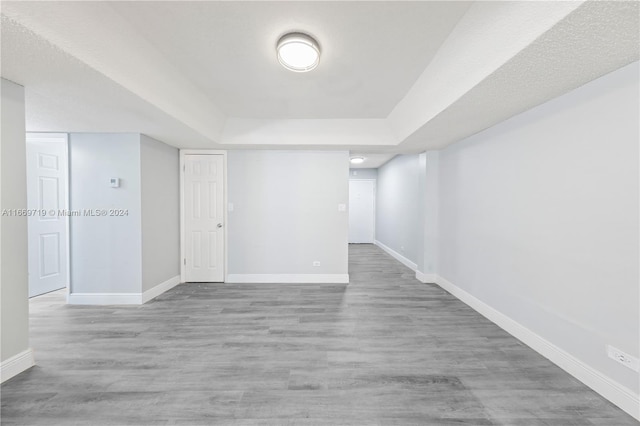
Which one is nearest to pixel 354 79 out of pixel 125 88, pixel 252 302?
pixel 125 88

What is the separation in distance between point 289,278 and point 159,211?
2.20m

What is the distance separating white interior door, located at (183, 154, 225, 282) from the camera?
4.18 m

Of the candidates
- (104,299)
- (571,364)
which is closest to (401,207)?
(571,364)

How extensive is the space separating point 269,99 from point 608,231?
125 inches

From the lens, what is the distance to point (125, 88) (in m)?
1.91

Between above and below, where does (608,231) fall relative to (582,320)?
above

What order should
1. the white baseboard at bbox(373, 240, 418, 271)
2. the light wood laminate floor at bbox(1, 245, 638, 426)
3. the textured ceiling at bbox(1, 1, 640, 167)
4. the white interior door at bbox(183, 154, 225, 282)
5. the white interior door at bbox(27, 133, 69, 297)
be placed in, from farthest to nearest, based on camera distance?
1. the white baseboard at bbox(373, 240, 418, 271)
2. the white interior door at bbox(183, 154, 225, 282)
3. the white interior door at bbox(27, 133, 69, 297)
4. the light wood laminate floor at bbox(1, 245, 638, 426)
5. the textured ceiling at bbox(1, 1, 640, 167)

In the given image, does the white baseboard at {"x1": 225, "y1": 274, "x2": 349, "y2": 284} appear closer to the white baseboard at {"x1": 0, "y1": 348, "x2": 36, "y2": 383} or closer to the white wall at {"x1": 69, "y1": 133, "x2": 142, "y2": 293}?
the white wall at {"x1": 69, "y1": 133, "x2": 142, "y2": 293}

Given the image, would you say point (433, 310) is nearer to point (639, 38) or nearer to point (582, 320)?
point (582, 320)

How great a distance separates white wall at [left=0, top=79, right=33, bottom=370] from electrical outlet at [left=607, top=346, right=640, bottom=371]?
4.25 metres

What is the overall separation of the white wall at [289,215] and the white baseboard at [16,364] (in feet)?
7.74

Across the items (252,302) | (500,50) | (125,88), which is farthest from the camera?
(252,302)

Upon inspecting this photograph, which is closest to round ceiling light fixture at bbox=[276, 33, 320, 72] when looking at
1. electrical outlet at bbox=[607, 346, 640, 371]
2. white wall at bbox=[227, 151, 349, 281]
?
white wall at bbox=[227, 151, 349, 281]

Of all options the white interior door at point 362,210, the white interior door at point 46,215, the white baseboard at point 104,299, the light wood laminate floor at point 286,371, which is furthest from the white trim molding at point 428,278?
the white interior door at point 46,215
